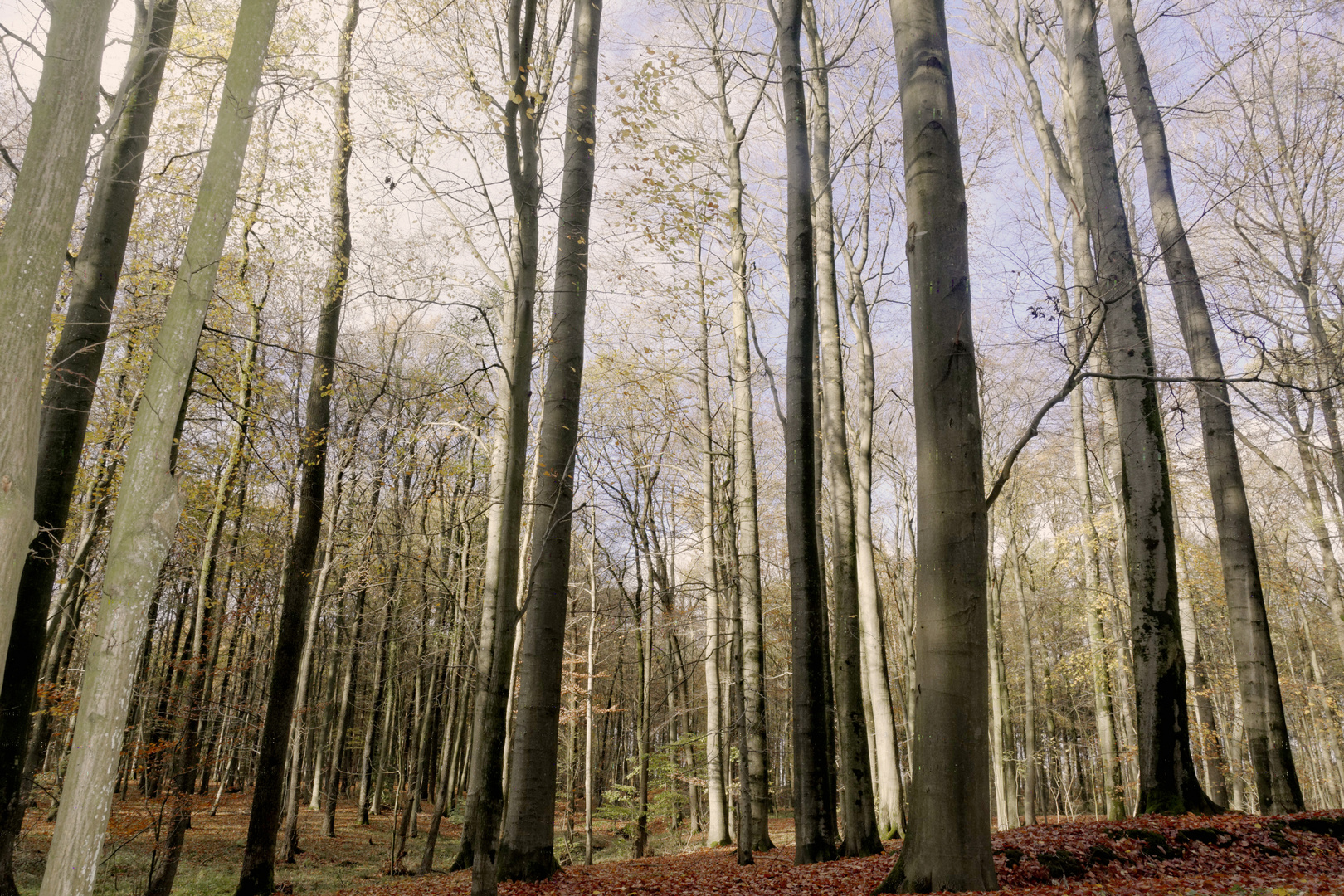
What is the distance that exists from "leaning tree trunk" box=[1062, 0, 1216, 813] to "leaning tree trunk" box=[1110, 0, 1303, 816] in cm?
54

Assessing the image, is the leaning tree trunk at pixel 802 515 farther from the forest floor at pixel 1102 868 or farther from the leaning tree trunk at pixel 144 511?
the leaning tree trunk at pixel 144 511

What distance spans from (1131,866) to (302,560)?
8.52m

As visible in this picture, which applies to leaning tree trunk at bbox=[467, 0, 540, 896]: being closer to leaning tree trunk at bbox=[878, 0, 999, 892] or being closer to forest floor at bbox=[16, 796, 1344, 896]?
forest floor at bbox=[16, 796, 1344, 896]

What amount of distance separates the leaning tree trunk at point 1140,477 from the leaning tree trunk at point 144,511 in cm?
616

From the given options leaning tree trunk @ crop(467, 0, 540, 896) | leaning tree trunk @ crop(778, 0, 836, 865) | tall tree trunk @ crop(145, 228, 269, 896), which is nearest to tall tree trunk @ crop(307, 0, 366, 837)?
tall tree trunk @ crop(145, 228, 269, 896)

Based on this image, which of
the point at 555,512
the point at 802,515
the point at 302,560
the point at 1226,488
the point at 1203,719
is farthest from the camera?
the point at 1203,719

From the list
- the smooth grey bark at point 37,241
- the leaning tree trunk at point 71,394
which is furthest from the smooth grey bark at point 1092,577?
the leaning tree trunk at point 71,394

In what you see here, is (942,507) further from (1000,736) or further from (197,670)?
(1000,736)

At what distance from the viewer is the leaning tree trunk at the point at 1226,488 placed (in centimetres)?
717

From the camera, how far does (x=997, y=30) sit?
1260cm

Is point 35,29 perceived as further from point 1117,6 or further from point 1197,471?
point 1197,471

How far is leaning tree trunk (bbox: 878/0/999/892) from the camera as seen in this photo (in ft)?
12.0

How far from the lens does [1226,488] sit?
25.7 feet

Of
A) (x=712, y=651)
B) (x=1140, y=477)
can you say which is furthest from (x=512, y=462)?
(x=712, y=651)
